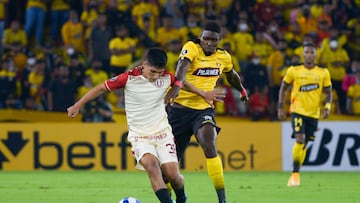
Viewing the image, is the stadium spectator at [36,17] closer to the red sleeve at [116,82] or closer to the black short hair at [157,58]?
the red sleeve at [116,82]

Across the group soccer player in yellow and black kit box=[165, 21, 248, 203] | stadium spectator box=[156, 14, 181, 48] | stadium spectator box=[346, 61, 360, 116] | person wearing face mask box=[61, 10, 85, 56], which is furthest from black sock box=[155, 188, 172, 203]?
person wearing face mask box=[61, 10, 85, 56]

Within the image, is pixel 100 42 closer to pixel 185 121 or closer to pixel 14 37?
pixel 14 37

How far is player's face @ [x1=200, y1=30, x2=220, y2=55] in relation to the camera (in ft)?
42.1

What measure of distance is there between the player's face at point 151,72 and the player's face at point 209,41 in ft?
5.74

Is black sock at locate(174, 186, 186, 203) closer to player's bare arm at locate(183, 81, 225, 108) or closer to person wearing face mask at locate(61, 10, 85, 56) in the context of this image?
player's bare arm at locate(183, 81, 225, 108)

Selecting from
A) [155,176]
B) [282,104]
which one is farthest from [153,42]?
[155,176]

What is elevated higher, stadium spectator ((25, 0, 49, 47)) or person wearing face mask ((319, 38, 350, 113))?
stadium spectator ((25, 0, 49, 47))

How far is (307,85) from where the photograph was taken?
17891mm

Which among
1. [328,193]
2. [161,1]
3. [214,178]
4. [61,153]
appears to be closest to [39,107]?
[61,153]

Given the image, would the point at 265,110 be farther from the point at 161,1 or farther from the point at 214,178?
the point at 214,178

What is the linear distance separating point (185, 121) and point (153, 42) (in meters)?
11.9

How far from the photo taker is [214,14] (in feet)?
83.8

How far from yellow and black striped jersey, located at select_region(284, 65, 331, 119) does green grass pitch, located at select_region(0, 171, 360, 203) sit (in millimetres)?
1295

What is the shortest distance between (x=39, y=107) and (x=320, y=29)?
284 inches
